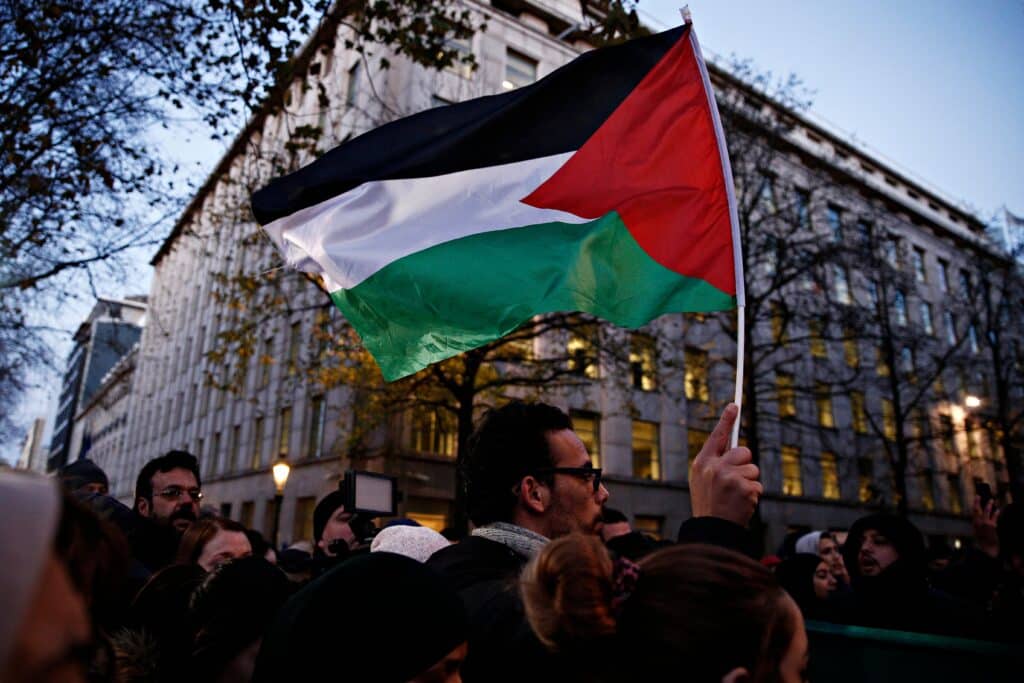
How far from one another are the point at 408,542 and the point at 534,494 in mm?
1020

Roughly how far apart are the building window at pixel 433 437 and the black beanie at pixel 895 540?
50.8 ft

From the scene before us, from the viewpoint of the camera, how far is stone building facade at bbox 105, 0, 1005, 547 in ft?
65.6

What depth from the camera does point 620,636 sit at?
1.66 m

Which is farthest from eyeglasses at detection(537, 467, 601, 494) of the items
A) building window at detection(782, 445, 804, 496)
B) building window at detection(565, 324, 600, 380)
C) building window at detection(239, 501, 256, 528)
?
building window at detection(782, 445, 804, 496)

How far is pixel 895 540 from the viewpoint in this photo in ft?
14.4

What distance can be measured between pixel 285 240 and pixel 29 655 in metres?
3.47

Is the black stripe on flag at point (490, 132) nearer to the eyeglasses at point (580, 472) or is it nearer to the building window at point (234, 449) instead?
the eyeglasses at point (580, 472)

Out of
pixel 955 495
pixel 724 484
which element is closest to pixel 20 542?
pixel 724 484

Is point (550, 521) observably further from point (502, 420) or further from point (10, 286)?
point (10, 286)

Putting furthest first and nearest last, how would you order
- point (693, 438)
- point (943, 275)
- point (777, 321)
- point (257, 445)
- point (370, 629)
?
1. point (943, 275)
2. point (257, 445)
3. point (777, 321)
4. point (693, 438)
5. point (370, 629)

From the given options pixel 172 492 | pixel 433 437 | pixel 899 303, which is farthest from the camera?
pixel 899 303

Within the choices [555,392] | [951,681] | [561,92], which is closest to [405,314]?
[561,92]

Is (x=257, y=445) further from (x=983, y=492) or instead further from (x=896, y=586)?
(x=983, y=492)

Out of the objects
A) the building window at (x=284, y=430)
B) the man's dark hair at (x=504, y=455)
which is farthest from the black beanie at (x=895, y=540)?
the building window at (x=284, y=430)
